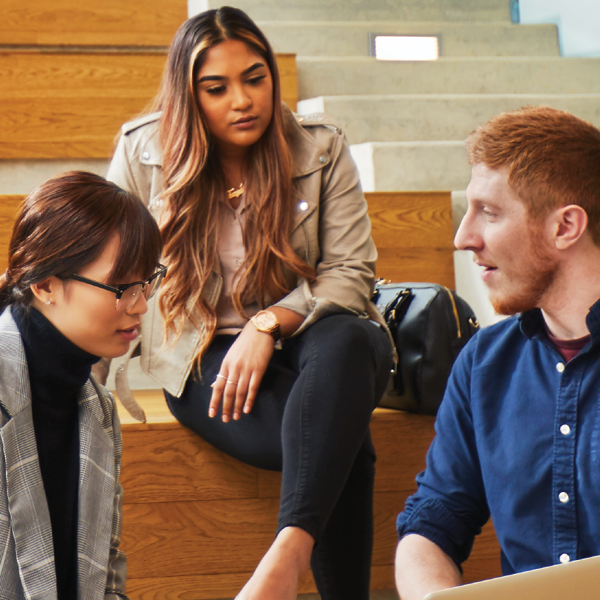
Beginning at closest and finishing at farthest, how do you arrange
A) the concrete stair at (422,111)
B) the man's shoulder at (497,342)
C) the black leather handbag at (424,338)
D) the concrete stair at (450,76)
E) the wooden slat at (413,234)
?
the man's shoulder at (497,342), the black leather handbag at (424,338), the wooden slat at (413,234), the concrete stair at (422,111), the concrete stair at (450,76)

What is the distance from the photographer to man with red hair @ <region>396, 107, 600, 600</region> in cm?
76

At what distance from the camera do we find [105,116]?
86.1 inches

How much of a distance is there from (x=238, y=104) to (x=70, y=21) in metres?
1.41

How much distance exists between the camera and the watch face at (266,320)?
1.18 metres

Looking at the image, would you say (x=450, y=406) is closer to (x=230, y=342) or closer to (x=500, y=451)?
(x=500, y=451)

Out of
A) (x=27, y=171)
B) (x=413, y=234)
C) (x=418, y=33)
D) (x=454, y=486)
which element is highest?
(x=418, y=33)

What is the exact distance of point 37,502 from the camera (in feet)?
2.70

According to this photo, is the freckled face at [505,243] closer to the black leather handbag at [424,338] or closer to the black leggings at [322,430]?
the black leggings at [322,430]

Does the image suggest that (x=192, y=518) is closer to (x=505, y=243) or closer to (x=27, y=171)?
(x=505, y=243)

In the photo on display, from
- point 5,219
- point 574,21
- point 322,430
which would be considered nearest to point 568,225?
point 322,430

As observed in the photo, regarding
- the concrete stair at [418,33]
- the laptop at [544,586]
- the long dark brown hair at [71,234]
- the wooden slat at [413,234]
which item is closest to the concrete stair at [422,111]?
the concrete stair at [418,33]

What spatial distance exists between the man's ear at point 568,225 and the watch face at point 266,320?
0.49 m

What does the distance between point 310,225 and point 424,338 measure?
0.29 m

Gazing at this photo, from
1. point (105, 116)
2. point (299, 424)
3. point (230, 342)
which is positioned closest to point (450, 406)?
point (299, 424)
